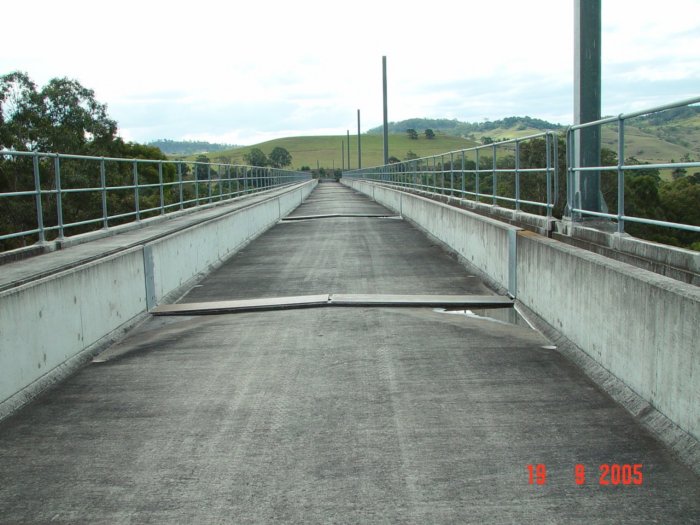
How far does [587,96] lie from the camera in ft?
33.3

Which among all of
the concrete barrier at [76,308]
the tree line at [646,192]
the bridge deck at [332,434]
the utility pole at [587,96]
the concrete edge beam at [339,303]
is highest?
the utility pole at [587,96]

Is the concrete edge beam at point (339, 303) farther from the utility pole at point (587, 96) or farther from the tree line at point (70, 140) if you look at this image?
the tree line at point (70, 140)

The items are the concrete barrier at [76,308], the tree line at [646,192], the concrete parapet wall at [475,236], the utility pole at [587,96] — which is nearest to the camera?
the concrete barrier at [76,308]

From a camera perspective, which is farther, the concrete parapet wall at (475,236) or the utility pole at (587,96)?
the concrete parapet wall at (475,236)

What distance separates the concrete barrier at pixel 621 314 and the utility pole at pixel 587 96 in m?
0.74

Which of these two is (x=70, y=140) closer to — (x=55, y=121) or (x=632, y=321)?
(x=55, y=121)

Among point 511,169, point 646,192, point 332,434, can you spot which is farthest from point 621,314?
point 511,169

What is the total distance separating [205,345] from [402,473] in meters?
4.13

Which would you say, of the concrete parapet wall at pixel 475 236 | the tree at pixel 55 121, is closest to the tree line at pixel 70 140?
the tree at pixel 55 121

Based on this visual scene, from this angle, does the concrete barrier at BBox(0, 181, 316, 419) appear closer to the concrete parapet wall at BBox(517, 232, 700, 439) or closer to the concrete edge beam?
the concrete edge beam

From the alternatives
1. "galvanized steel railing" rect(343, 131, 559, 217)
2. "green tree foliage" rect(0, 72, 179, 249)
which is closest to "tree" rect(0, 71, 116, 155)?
"green tree foliage" rect(0, 72, 179, 249)

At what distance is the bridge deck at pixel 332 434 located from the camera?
4.55 m

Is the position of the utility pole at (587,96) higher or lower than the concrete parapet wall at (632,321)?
higher

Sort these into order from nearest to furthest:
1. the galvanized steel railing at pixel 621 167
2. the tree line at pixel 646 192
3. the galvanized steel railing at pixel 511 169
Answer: the galvanized steel railing at pixel 621 167 → the tree line at pixel 646 192 → the galvanized steel railing at pixel 511 169
